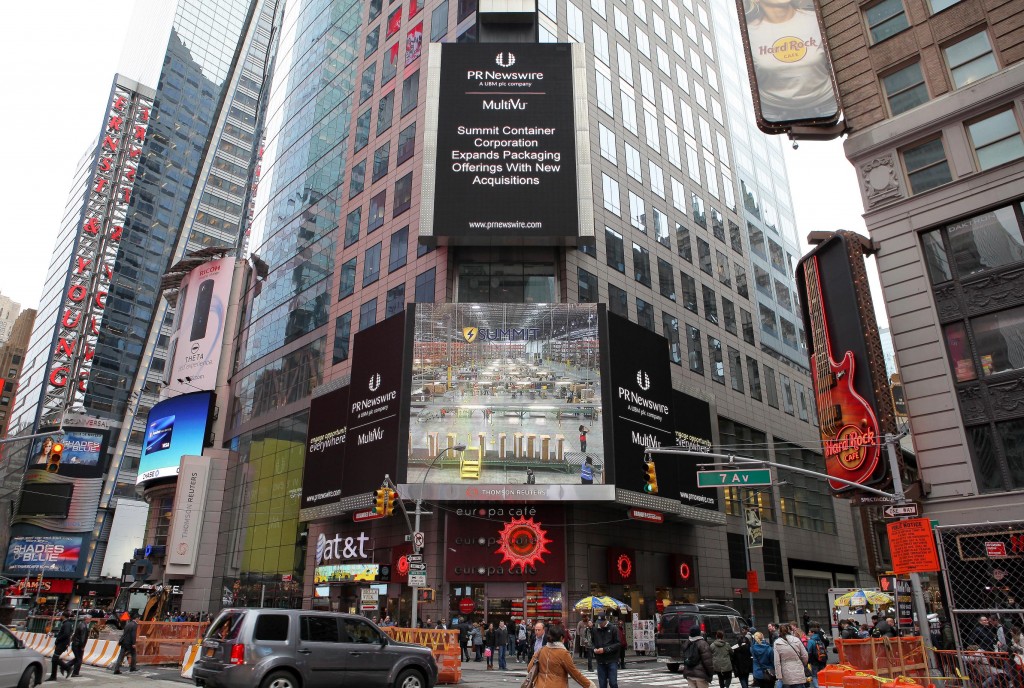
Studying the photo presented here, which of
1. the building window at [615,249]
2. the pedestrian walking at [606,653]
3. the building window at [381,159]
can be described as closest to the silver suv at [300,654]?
the pedestrian walking at [606,653]

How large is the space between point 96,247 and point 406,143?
328 ft

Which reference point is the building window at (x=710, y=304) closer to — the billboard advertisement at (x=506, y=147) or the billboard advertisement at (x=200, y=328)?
the billboard advertisement at (x=506, y=147)

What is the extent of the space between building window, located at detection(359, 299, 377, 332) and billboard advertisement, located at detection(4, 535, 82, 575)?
7794 cm

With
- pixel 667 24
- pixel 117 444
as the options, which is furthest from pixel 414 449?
pixel 117 444

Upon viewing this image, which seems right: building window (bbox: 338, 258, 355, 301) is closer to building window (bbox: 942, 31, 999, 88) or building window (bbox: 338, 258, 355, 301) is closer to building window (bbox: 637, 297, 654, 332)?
→ building window (bbox: 637, 297, 654, 332)

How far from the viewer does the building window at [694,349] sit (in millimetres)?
52031

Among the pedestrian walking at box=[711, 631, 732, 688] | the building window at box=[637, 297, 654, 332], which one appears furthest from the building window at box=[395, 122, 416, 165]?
the pedestrian walking at box=[711, 631, 732, 688]

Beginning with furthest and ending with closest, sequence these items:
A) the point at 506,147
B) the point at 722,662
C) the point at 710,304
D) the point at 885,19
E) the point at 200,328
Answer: the point at 200,328 → the point at 710,304 → the point at 506,147 → the point at 885,19 → the point at 722,662

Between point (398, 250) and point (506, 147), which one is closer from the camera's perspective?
point (506, 147)

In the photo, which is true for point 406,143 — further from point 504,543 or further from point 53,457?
point 53,457

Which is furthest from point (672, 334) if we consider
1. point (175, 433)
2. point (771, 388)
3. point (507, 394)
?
point (175, 433)

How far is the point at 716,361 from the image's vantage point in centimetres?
5506

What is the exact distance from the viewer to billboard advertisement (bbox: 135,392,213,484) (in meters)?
63.4

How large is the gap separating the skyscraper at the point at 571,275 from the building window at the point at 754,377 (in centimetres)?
21
